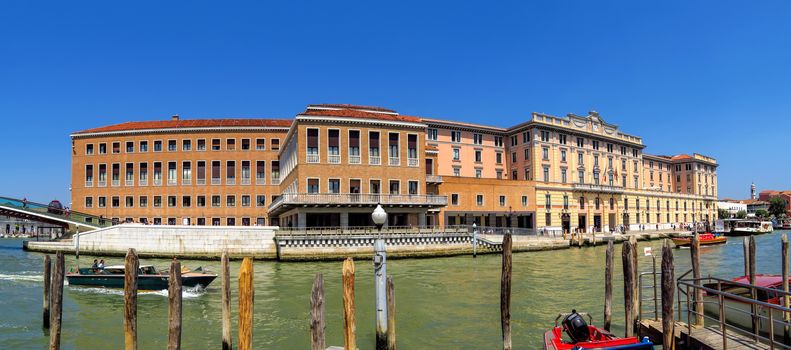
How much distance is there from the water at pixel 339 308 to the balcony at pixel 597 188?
3538 centimetres

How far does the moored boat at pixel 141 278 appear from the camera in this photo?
21.6 metres

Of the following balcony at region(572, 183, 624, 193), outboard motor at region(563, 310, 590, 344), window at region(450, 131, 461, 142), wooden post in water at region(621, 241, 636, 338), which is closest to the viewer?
outboard motor at region(563, 310, 590, 344)

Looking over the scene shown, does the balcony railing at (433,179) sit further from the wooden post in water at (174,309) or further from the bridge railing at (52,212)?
the wooden post in water at (174,309)

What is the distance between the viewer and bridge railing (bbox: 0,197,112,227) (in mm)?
44344

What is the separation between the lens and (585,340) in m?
11.6

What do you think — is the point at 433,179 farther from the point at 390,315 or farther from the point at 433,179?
the point at 390,315

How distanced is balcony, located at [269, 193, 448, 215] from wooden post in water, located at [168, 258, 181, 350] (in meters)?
28.7

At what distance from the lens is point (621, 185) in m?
73.3

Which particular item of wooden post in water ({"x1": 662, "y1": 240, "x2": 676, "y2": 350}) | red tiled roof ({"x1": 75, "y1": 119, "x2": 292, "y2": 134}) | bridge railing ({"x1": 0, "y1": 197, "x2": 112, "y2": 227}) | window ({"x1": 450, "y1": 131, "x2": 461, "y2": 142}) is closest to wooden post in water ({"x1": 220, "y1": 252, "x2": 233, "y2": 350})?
wooden post in water ({"x1": 662, "y1": 240, "x2": 676, "y2": 350})

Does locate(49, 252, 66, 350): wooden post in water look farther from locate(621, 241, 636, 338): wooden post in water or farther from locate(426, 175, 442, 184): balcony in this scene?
locate(426, 175, 442, 184): balcony

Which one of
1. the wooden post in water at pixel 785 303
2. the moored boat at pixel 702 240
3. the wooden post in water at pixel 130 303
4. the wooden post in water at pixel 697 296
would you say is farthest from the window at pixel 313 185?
the moored boat at pixel 702 240

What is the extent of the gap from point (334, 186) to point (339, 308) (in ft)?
76.3

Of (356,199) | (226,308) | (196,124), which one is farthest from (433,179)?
(226,308)

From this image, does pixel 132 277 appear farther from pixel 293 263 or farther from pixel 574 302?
pixel 293 263
